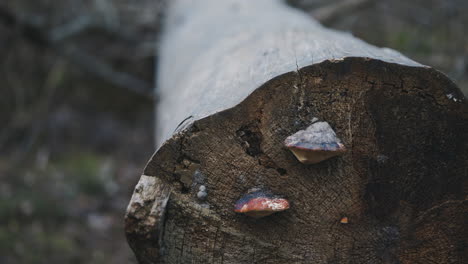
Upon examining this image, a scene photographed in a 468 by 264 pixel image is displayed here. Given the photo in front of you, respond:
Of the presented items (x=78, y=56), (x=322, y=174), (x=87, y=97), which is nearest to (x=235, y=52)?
(x=322, y=174)

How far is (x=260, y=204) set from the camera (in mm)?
1296

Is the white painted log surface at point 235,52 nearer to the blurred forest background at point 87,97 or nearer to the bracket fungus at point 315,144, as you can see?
the bracket fungus at point 315,144

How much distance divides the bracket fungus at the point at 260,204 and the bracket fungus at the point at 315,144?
0.14 m

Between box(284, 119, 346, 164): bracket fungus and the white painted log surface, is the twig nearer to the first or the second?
the white painted log surface

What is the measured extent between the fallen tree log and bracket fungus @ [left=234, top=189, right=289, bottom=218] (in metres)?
0.03

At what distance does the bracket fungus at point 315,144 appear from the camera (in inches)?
49.8

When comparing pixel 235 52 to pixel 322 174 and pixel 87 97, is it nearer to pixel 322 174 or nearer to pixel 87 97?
pixel 322 174

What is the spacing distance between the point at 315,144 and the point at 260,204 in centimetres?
23

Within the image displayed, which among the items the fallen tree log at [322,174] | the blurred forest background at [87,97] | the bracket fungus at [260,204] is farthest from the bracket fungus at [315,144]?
the blurred forest background at [87,97]

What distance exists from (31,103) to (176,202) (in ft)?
16.0

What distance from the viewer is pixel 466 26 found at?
4258mm

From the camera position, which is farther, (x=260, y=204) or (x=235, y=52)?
(x=235, y=52)

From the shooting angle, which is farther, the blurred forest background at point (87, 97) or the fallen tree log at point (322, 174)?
the blurred forest background at point (87, 97)

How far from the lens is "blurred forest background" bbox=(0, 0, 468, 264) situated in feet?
12.8
